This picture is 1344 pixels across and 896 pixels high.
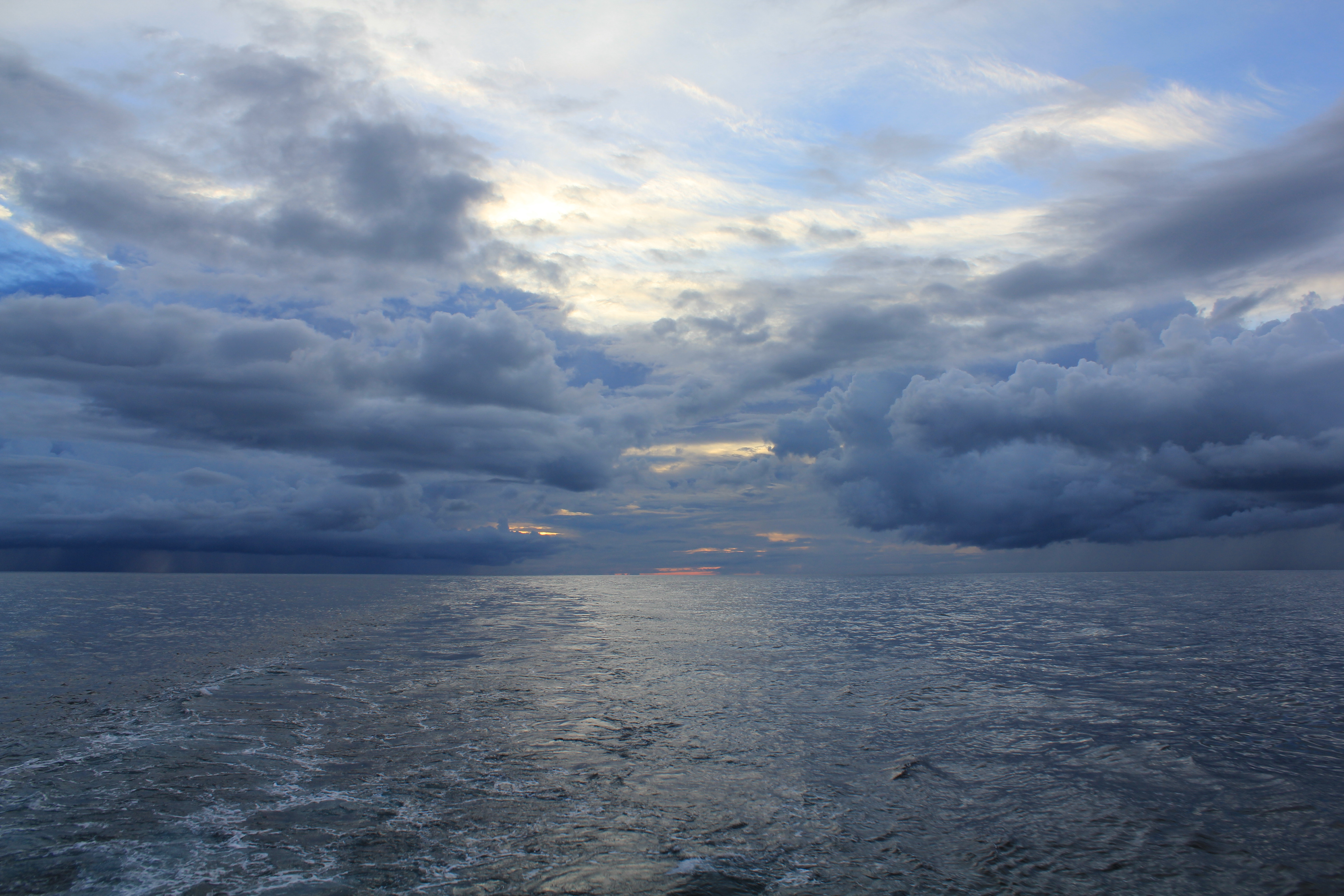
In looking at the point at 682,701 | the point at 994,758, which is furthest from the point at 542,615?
the point at 994,758

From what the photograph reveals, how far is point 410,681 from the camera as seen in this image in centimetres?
3011

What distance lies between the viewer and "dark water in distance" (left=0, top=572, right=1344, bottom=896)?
1186 cm

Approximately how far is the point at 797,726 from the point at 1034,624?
1954 inches

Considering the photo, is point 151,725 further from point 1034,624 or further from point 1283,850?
point 1034,624

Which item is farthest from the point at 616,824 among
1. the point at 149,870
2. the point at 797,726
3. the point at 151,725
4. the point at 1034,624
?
the point at 1034,624

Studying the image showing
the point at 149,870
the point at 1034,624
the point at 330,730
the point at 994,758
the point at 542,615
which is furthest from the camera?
the point at 542,615

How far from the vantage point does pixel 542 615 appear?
77.8 m

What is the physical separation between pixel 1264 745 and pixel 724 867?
18.0 meters

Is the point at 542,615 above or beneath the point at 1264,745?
beneath

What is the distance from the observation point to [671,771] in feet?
57.6

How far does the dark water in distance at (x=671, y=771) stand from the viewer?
11859 mm

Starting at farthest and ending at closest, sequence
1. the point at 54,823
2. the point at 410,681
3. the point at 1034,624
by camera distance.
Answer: the point at 1034,624
the point at 410,681
the point at 54,823

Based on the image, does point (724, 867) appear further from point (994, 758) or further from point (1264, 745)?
point (1264, 745)

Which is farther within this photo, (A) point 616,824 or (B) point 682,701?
(B) point 682,701
